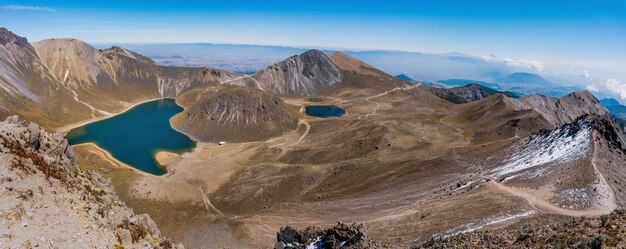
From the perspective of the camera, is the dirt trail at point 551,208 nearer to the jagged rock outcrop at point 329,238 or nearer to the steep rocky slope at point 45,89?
the jagged rock outcrop at point 329,238

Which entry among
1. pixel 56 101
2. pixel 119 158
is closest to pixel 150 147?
pixel 119 158

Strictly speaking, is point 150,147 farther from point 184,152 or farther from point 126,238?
point 126,238

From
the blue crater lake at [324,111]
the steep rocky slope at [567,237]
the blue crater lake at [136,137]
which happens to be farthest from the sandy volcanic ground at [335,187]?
the blue crater lake at [324,111]

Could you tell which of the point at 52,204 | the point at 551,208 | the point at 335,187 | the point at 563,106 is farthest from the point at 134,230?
the point at 563,106

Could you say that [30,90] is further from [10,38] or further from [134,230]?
[134,230]

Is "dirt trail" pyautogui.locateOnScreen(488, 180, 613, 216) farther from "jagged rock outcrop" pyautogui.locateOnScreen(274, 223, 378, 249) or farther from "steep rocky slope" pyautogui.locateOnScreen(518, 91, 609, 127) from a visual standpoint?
"steep rocky slope" pyautogui.locateOnScreen(518, 91, 609, 127)

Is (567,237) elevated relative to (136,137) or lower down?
elevated

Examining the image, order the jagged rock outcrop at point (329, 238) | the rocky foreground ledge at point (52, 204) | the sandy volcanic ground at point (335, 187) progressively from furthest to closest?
1. the sandy volcanic ground at point (335, 187)
2. the jagged rock outcrop at point (329, 238)
3. the rocky foreground ledge at point (52, 204)
